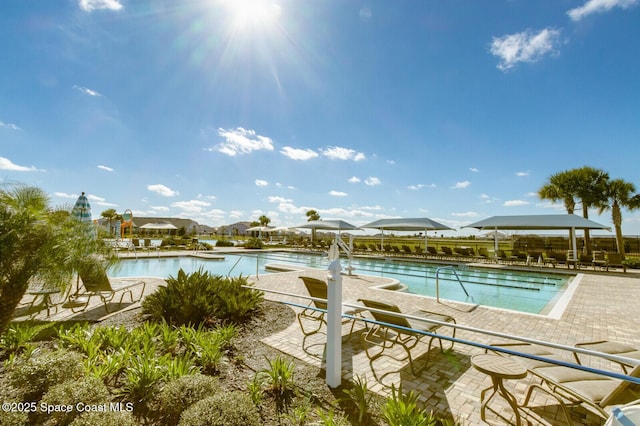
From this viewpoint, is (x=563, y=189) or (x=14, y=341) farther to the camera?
(x=563, y=189)

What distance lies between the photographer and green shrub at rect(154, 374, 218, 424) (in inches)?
85.9

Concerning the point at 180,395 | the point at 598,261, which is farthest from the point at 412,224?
the point at 180,395

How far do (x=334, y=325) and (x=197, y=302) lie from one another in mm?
2783

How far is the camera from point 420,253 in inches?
805

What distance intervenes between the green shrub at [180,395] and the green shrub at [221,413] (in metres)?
0.16

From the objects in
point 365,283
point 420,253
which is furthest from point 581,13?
point 420,253

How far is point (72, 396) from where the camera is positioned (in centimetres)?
212

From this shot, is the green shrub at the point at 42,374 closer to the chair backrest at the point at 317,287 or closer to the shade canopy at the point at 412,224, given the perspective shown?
the chair backrest at the point at 317,287

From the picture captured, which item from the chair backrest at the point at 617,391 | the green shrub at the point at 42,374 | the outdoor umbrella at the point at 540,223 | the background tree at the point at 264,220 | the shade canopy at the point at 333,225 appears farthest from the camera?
the background tree at the point at 264,220

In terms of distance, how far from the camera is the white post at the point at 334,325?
2740 mm

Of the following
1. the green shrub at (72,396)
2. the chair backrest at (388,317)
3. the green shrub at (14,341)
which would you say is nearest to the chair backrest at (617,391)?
the chair backrest at (388,317)

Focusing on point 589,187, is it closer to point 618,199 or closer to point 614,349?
point 618,199

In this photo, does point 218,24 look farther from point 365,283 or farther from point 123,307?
point 365,283

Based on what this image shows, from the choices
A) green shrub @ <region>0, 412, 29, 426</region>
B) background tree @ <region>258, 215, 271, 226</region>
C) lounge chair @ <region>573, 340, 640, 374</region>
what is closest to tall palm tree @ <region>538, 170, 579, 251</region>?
lounge chair @ <region>573, 340, 640, 374</region>
